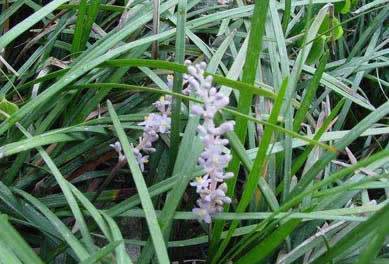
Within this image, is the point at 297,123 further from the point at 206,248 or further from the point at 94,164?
the point at 94,164

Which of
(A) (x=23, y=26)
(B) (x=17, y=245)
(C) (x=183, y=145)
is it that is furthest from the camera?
(A) (x=23, y=26)

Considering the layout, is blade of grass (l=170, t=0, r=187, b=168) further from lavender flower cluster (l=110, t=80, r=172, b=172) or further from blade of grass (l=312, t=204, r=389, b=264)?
blade of grass (l=312, t=204, r=389, b=264)

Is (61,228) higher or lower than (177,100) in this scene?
lower

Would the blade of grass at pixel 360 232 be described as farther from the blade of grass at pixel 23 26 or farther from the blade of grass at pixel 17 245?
the blade of grass at pixel 23 26

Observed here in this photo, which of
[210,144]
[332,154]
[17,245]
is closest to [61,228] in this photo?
[17,245]

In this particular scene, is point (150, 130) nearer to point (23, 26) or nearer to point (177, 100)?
point (177, 100)

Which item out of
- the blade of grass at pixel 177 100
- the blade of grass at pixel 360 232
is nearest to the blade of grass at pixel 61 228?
the blade of grass at pixel 177 100

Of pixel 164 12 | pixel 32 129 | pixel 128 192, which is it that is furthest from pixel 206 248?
pixel 164 12

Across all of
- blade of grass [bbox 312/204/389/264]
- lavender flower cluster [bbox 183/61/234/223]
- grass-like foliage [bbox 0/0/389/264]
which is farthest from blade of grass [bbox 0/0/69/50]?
blade of grass [bbox 312/204/389/264]
